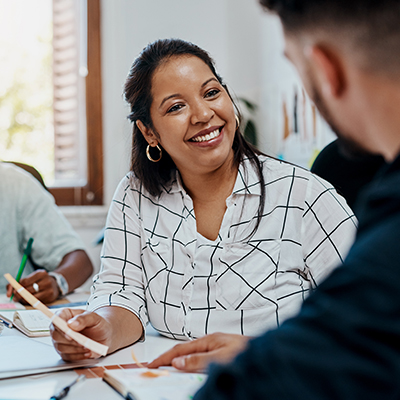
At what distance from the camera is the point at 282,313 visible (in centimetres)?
113

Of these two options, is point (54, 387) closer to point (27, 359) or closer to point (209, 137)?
point (27, 359)

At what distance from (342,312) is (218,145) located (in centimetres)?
89

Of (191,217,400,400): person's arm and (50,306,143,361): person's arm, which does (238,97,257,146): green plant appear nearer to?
(50,306,143,361): person's arm

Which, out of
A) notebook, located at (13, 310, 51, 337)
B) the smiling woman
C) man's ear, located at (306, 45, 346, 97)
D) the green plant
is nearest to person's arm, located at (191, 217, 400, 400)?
man's ear, located at (306, 45, 346, 97)

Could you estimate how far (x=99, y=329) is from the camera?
0.99m

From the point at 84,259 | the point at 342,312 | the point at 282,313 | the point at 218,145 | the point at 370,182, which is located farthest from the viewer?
the point at 84,259

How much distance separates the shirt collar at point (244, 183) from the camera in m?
1.24

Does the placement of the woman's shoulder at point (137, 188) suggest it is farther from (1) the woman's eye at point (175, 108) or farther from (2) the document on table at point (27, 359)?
(2) the document on table at point (27, 359)

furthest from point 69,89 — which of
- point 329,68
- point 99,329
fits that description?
point 329,68

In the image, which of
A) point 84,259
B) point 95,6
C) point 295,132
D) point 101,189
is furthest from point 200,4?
point 84,259

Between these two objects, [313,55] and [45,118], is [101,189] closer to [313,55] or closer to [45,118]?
[45,118]

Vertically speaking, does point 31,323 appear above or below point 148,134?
below

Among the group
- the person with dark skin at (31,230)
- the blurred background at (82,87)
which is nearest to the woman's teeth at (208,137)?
the person with dark skin at (31,230)

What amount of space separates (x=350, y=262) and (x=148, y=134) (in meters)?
1.06
